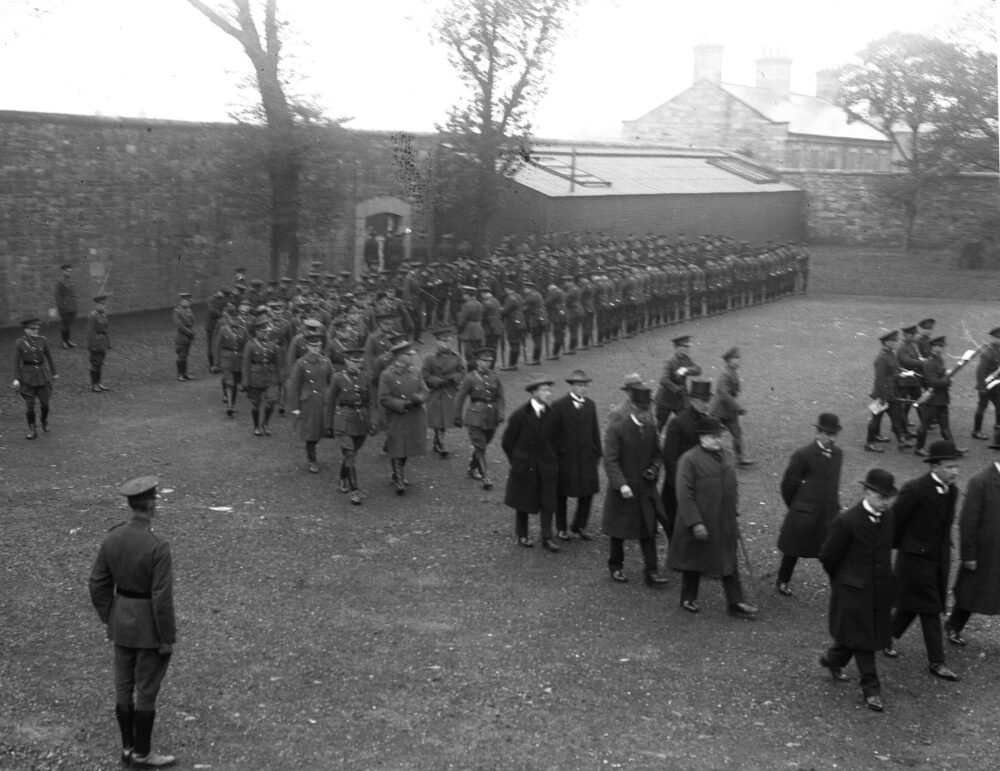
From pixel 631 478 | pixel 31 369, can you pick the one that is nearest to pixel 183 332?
pixel 31 369

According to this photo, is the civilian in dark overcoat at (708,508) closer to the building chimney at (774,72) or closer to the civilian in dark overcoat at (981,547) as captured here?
the civilian in dark overcoat at (981,547)

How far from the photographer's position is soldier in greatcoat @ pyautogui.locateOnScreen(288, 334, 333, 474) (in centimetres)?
1384

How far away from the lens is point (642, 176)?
3906 cm

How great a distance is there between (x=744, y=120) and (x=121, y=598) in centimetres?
4792

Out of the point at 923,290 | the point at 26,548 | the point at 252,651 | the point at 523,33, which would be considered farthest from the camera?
the point at 923,290

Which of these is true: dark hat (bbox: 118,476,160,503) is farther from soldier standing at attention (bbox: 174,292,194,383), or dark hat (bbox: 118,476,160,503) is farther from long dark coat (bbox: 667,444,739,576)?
soldier standing at attention (bbox: 174,292,194,383)

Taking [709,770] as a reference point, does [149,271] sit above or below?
above

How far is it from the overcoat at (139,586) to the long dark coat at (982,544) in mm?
5512

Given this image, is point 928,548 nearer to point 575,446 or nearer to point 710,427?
point 710,427

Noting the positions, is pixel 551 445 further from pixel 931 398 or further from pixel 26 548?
pixel 931 398

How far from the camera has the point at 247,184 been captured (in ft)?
83.7

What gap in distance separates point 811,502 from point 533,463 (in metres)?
2.57

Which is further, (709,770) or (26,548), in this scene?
(26,548)

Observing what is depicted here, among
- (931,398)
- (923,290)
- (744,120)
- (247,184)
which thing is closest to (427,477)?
(931,398)
